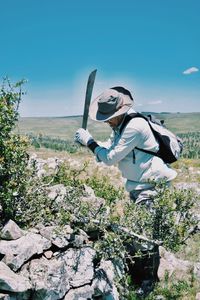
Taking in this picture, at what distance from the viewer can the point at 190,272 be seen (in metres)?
9.11

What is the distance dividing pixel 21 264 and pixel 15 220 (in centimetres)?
109

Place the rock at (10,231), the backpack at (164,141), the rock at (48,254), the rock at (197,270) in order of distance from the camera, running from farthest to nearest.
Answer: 1. the rock at (197,270)
2. the backpack at (164,141)
3. the rock at (48,254)
4. the rock at (10,231)

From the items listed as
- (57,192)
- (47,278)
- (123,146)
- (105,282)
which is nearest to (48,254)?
(47,278)

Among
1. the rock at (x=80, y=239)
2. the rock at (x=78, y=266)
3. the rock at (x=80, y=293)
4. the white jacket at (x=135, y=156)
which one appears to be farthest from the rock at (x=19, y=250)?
the white jacket at (x=135, y=156)

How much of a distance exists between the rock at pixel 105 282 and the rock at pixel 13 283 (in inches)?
55.0

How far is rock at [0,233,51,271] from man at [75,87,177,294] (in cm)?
191

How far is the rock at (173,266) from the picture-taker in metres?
9.00

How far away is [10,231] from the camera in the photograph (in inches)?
275

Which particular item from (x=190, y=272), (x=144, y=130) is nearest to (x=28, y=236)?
(x=144, y=130)

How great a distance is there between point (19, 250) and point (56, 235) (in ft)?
2.63

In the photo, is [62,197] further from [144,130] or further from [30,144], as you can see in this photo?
[144,130]

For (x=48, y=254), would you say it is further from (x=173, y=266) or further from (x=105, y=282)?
(x=173, y=266)

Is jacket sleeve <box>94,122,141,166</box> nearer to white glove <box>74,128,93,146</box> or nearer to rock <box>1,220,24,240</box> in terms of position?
white glove <box>74,128,93,146</box>

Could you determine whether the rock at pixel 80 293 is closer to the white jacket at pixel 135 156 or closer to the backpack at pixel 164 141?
the white jacket at pixel 135 156
